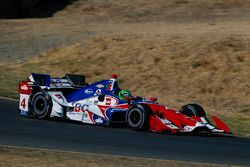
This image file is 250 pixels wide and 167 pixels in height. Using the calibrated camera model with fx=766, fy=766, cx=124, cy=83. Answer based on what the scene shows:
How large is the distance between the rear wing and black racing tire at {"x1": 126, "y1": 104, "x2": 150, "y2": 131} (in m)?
2.49

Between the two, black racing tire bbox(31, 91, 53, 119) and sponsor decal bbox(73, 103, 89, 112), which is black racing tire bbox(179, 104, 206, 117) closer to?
sponsor decal bbox(73, 103, 89, 112)

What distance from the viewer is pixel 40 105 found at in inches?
729

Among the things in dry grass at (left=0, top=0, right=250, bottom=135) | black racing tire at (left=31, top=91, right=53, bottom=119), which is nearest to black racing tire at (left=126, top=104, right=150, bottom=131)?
black racing tire at (left=31, top=91, right=53, bottom=119)

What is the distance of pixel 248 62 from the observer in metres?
25.3

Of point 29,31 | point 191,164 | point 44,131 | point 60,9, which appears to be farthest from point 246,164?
point 60,9

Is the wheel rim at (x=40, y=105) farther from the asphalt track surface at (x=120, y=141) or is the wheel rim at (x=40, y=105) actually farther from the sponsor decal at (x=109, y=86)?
the sponsor decal at (x=109, y=86)

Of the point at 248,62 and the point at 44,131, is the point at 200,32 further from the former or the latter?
the point at 44,131

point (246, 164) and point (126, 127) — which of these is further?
point (126, 127)

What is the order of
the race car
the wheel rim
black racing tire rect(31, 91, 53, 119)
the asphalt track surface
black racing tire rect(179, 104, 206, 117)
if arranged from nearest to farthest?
the asphalt track surface
the race car
black racing tire rect(179, 104, 206, 117)
black racing tire rect(31, 91, 53, 119)
the wheel rim

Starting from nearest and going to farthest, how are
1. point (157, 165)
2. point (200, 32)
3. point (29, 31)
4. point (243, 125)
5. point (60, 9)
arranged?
point (157, 165)
point (243, 125)
point (200, 32)
point (29, 31)
point (60, 9)

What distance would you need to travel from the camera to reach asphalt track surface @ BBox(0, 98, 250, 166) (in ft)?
45.9

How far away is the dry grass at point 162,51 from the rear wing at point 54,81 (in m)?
4.04

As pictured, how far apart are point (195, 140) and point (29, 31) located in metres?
18.9

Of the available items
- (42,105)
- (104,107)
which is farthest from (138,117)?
(42,105)
